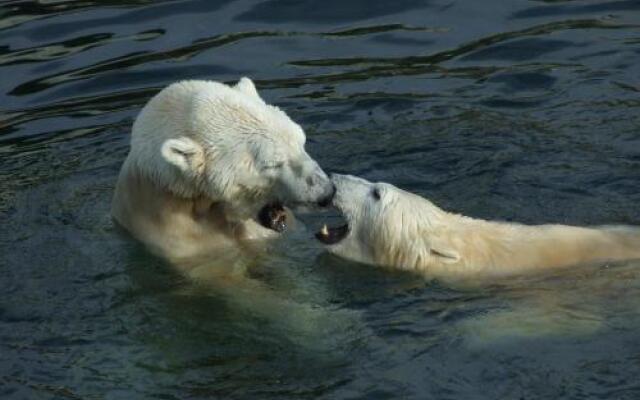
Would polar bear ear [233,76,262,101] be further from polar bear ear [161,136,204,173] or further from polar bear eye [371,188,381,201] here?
polar bear eye [371,188,381,201]

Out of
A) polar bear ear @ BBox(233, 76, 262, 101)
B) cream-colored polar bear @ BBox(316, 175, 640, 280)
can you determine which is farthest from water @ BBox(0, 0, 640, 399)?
polar bear ear @ BBox(233, 76, 262, 101)

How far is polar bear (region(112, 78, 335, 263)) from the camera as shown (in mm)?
7496

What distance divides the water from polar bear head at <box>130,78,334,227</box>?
1.93 feet

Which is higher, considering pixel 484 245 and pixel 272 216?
pixel 272 216

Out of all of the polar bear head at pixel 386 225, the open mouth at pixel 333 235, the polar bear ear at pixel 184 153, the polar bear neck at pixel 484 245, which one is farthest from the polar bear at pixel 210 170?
the polar bear neck at pixel 484 245

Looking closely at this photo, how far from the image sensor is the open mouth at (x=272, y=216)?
782cm

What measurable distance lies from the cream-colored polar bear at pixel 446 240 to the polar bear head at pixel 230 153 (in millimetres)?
519

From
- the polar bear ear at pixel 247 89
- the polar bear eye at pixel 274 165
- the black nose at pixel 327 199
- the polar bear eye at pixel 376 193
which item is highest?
the polar bear ear at pixel 247 89

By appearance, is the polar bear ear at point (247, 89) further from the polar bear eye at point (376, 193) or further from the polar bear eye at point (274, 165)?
the polar bear eye at point (376, 193)

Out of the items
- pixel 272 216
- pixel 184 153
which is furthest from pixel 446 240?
Answer: pixel 184 153

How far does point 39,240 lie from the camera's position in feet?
28.3

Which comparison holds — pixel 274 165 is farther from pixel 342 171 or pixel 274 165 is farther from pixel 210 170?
pixel 342 171

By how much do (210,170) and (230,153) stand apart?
156 millimetres

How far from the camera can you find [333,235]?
8203mm
